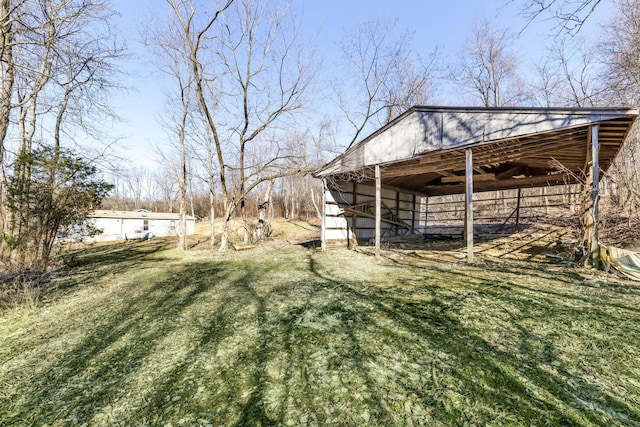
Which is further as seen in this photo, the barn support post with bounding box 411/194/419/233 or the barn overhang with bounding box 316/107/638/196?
the barn support post with bounding box 411/194/419/233

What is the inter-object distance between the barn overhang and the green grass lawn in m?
3.09

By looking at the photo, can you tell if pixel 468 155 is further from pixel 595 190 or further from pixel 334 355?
pixel 334 355

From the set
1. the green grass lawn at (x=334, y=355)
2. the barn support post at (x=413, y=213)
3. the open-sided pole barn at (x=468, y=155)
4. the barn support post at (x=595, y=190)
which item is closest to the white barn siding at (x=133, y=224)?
the open-sided pole barn at (x=468, y=155)

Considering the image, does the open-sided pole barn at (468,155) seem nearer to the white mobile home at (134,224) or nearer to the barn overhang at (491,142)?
the barn overhang at (491,142)

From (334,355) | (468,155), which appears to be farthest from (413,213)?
(334,355)

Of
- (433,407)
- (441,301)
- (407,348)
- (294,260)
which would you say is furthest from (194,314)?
(294,260)

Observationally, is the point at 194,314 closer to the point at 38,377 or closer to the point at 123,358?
the point at 123,358

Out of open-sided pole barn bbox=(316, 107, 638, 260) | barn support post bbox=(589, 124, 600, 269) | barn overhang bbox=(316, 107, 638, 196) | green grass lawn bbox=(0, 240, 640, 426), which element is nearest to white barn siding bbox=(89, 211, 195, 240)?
open-sided pole barn bbox=(316, 107, 638, 260)

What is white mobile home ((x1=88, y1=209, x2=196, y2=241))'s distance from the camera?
24422 mm

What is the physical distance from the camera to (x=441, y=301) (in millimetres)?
3957

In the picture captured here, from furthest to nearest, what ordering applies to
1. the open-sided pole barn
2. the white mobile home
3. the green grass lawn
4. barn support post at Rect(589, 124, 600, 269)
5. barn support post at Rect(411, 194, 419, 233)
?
the white mobile home → barn support post at Rect(411, 194, 419, 233) → the open-sided pole barn → barn support post at Rect(589, 124, 600, 269) → the green grass lawn

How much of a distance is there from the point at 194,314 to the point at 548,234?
A: 38.7 feet

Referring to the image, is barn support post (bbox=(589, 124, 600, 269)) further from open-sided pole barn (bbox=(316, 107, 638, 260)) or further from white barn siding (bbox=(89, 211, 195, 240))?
white barn siding (bbox=(89, 211, 195, 240))

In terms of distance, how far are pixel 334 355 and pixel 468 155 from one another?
6.12 m
